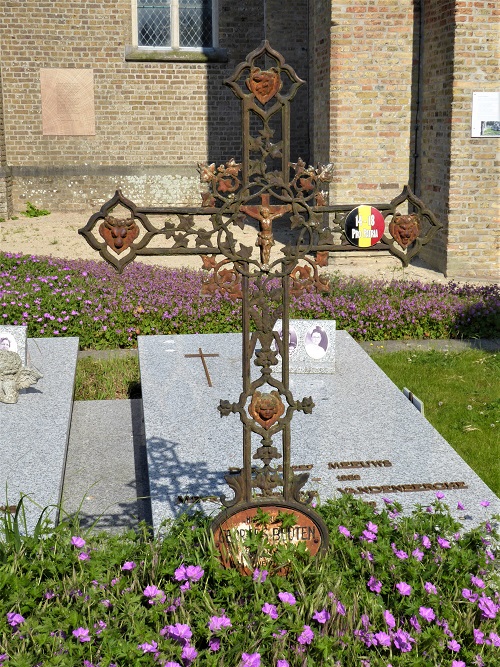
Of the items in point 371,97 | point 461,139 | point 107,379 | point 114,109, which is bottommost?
point 107,379

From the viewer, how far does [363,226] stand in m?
3.31

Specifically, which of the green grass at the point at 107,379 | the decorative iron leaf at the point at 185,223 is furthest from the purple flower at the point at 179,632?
the green grass at the point at 107,379

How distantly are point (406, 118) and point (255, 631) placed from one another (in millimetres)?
9876

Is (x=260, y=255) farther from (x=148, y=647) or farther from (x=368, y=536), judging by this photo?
(x=148, y=647)

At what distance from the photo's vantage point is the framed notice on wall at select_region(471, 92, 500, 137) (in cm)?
1082

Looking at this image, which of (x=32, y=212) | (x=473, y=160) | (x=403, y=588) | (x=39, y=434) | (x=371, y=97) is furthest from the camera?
(x=32, y=212)

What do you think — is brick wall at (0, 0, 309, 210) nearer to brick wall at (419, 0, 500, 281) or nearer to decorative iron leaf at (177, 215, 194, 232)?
brick wall at (419, 0, 500, 281)

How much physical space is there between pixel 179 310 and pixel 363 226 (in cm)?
555

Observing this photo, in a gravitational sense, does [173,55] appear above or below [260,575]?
above

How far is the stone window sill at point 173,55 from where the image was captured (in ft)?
52.6

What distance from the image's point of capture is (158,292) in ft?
30.2

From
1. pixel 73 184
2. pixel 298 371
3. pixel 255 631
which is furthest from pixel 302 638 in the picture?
pixel 73 184

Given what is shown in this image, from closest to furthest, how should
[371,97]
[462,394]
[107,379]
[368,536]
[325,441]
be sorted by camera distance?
[368,536] < [325,441] < [462,394] < [107,379] < [371,97]

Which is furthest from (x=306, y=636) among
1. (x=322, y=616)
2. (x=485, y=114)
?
(x=485, y=114)
